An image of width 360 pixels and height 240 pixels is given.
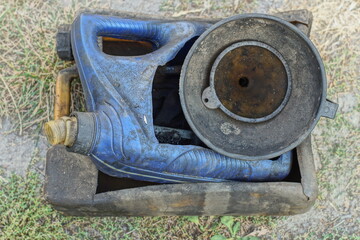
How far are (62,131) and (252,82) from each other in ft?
2.38

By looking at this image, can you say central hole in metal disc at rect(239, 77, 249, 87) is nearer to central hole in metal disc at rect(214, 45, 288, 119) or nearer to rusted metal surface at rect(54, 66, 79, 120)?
central hole in metal disc at rect(214, 45, 288, 119)

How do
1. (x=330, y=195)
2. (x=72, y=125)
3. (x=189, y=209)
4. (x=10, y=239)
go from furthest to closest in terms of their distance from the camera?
1. (x=330, y=195)
2. (x=10, y=239)
3. (x=189, y=209)
4. (x=72, y=125)

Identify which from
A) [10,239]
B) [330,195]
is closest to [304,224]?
[330,195]

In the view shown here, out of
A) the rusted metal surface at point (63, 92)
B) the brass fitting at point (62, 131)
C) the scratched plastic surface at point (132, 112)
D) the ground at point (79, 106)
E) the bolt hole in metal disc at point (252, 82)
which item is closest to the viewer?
the brass fitting at point (62, 131)

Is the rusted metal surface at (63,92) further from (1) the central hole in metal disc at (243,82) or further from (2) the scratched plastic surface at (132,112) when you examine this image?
(1) the central hole in metal disc at (243,82)

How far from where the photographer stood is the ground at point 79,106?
190cm

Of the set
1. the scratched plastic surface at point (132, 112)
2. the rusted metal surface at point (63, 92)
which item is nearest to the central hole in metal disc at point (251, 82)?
the scratched plastic surface at point (132, 112)

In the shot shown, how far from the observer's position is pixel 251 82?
5.30 ft

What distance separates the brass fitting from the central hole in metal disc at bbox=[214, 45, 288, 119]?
21.7 inches

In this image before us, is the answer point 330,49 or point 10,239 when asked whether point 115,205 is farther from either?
point 330,49

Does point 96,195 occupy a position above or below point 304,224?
above

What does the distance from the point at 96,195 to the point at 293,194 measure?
2.40 feet

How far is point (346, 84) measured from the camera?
6.67 ft

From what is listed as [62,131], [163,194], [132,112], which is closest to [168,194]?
[163,194]
